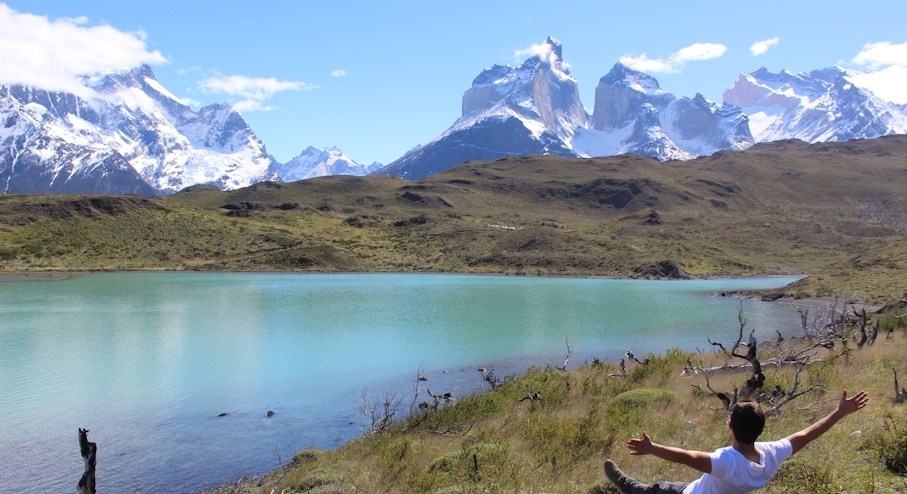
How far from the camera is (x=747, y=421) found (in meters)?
5.53

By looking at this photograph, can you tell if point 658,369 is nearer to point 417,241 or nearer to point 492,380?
point 492,380

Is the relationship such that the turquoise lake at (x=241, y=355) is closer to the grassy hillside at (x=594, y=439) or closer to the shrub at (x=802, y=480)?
the grassy hillside at (x=594, y=439)

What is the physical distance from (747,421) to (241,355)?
29435 mm

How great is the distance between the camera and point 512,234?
125 metres

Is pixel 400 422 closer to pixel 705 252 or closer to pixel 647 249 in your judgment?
pixel 647 249

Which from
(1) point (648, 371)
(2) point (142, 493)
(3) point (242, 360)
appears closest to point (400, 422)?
(2) point (142, 493)

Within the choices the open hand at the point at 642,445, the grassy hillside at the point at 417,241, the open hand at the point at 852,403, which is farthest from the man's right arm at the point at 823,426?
the grassy hillside at the point at 417,241

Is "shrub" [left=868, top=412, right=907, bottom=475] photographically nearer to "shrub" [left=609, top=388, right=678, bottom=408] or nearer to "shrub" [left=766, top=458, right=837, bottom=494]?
"shrub" [left=766, top=458, right=837, bottom=494]

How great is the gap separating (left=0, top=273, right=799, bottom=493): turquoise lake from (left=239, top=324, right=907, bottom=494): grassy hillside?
3763mm

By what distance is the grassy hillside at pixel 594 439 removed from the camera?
928cm

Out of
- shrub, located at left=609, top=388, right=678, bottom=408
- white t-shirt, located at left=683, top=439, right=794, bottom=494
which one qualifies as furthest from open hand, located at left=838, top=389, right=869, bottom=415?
shrub, located at left=609, top=388, right=678, bottom=408

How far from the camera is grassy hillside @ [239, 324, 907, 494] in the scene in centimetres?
928

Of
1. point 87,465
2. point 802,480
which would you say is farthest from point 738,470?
point 87,465

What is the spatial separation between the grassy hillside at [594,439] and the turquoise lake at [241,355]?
3.76 m
